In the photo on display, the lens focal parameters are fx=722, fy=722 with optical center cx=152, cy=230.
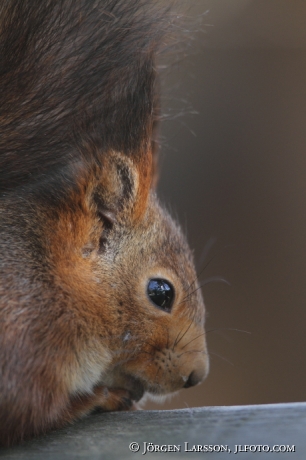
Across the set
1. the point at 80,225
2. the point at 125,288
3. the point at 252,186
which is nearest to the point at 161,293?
the point at 125,288

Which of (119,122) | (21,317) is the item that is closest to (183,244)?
(119,122)

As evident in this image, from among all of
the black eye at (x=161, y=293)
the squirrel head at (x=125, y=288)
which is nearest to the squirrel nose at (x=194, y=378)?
the squirrel head at (x=125, y=288)

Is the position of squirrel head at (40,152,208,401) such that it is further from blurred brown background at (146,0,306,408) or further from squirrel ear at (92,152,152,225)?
blurred brown background at (146,0,306,408)

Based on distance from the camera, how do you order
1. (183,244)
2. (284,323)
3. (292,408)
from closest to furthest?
(292,408)
(183,244)
(284,323)

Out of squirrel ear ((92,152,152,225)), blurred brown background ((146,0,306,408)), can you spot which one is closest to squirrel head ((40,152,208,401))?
squirrel ear ((92,152,152,225))

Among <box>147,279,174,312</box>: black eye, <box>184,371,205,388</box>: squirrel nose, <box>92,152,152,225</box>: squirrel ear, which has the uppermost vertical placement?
<box>92,152,152,225</box>: squirrel ear

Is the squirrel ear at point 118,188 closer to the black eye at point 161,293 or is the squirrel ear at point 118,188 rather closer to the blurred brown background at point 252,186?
the black eye at point 161,293

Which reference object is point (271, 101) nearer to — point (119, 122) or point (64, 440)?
point (119, 122)
